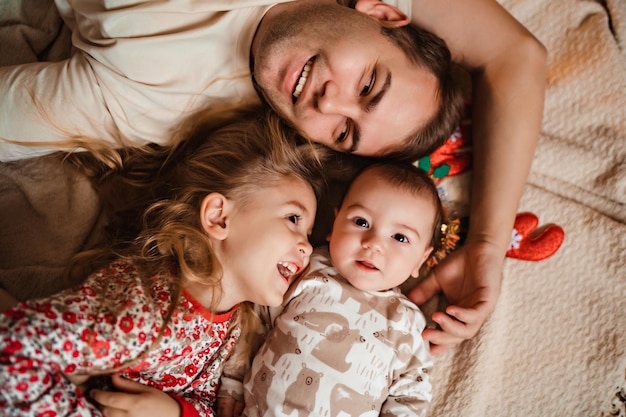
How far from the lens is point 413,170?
145 centimetres

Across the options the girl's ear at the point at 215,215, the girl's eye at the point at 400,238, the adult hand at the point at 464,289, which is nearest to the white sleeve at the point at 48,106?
the girl's ear at the point at 215,215

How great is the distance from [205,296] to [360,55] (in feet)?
2.38

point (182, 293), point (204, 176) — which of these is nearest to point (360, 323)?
point (182, 293)

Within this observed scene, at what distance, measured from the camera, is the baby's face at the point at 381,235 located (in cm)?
134

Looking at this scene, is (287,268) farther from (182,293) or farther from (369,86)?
(369,86)

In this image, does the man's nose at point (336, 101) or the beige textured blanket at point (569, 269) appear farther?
the beige textured blanket at point (569, 269)

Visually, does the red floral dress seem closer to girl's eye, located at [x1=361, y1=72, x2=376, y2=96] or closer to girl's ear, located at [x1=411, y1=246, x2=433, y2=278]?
girl's ear, located at [x1=411, y1=246, x2=433, y2=278]

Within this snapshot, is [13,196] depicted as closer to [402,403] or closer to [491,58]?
[402,403]

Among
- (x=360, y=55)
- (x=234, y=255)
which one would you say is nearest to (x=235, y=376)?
(x=234, y=255)

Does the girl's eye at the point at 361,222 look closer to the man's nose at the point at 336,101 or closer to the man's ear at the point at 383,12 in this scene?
the man's nose at the point at 336,101

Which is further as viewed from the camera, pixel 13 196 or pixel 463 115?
pixel 463 115

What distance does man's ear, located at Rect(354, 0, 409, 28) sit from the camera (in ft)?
4.50

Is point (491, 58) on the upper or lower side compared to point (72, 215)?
upper

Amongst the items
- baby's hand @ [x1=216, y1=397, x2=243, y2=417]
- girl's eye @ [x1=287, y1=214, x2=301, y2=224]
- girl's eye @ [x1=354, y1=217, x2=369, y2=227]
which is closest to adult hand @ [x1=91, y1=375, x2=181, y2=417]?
baby's hand @ [x1=216, y1=397, x2=243, y2=417]
